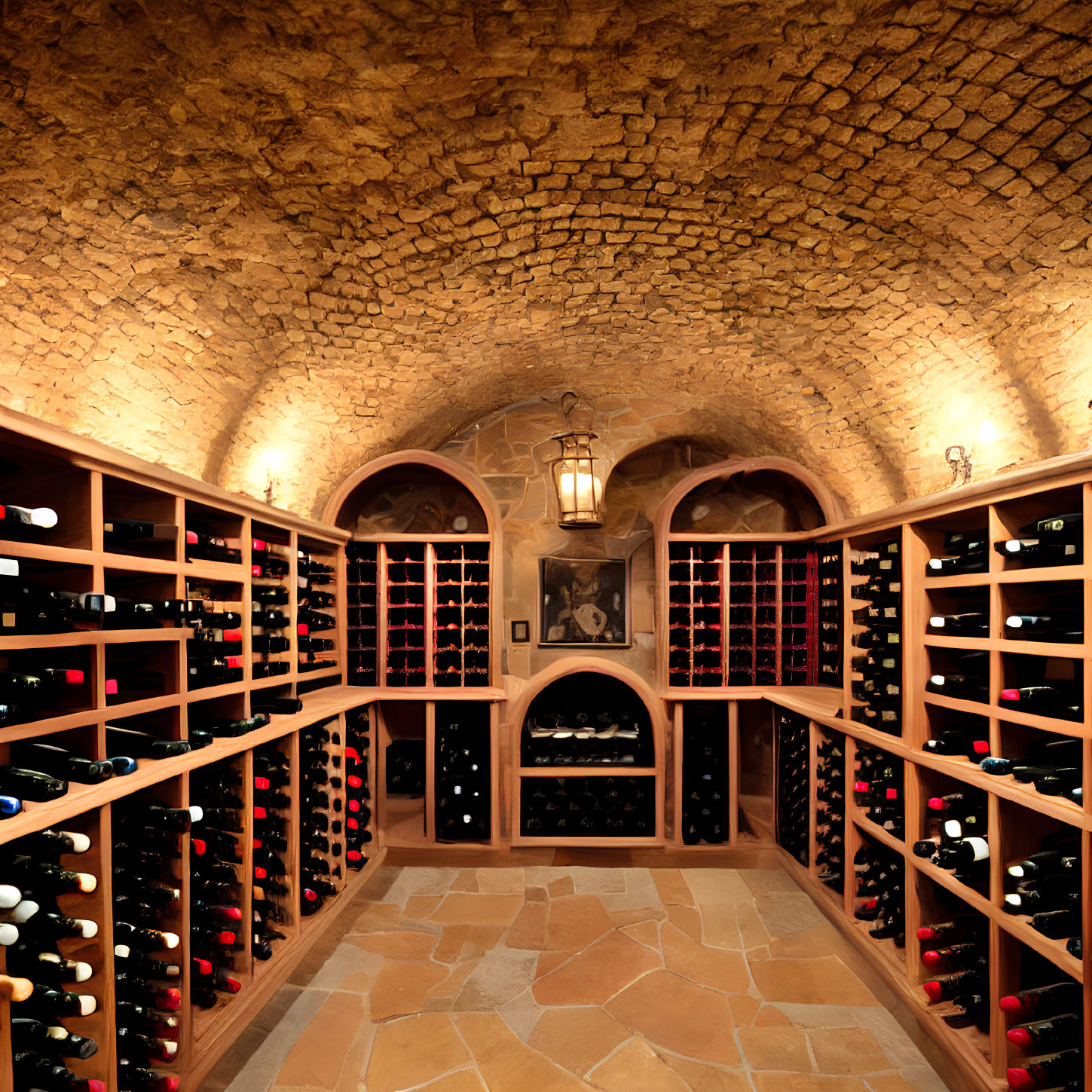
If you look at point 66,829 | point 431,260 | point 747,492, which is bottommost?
point 66,829

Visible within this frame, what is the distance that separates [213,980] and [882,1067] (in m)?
3.01

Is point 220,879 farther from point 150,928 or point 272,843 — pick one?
point 272,843

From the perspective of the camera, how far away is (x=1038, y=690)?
2273 millimetres

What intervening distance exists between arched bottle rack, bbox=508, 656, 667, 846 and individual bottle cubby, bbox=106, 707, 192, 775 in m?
2.76

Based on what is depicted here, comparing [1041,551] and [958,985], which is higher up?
[1041,551]

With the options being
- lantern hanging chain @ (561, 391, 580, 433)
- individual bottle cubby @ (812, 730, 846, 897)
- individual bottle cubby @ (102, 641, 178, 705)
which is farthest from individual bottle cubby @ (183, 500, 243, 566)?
individual bottle cubby @ (812, 730, 846, 897)

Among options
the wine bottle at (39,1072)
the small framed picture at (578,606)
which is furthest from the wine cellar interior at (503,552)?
the small framed picture at (578,606)

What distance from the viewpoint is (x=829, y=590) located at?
4812 millimetres

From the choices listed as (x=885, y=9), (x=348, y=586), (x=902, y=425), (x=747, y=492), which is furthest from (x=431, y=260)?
(x=747, y=492)

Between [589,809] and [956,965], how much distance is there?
2.73 meters

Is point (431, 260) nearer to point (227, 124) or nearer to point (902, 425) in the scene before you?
point (227, 124)

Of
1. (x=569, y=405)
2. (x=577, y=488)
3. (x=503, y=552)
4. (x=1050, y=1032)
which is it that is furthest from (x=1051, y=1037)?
(x=569, y=405)

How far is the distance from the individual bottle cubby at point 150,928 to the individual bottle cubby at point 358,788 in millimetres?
1726

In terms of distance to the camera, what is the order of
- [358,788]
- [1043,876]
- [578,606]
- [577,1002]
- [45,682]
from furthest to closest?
[578,606] < [358,788] < [577,1002] < [1043,876] < [45,682]
